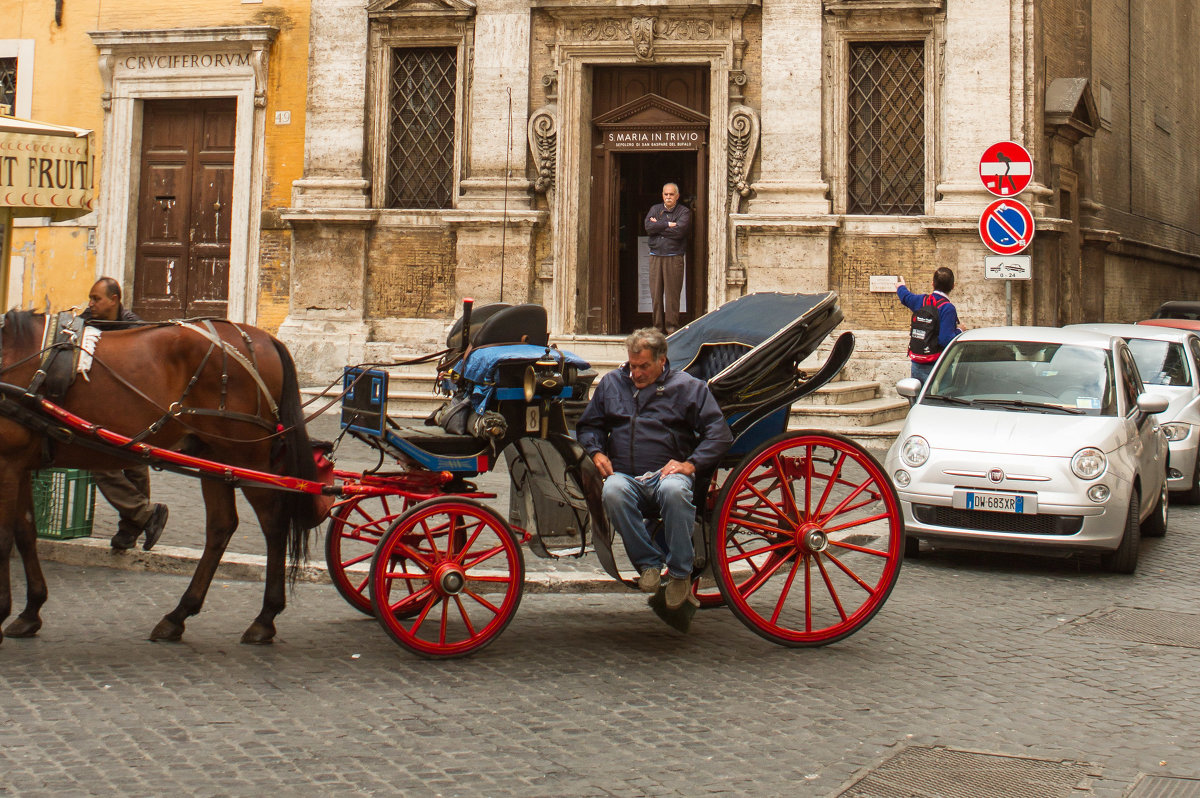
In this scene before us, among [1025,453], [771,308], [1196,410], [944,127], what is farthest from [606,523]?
[944,127]

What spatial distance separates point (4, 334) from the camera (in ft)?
20.7

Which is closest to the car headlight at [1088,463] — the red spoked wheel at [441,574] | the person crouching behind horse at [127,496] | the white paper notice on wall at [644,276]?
the red spoked wheel at [441,574]

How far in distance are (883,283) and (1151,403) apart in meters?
7.27

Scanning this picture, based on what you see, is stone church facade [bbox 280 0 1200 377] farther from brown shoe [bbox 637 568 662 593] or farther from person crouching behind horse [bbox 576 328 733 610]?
brown shoe [bbox 637 568 662 593]

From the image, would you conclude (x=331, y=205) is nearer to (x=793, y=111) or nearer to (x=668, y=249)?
(x=668, y=249)

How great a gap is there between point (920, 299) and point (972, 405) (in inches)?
168

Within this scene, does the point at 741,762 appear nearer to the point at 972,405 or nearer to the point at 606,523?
the point at 606,523

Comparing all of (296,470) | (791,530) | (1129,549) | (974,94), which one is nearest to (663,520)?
(791,530)

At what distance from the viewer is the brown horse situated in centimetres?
633

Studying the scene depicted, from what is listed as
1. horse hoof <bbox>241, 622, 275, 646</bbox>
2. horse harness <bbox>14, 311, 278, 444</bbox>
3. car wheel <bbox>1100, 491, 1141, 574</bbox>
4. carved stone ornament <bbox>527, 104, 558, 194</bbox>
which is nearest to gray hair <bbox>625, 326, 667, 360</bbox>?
horse harness <bbox>14, 311, 278, 444</bbox>

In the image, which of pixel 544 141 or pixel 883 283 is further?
pixel 544 141

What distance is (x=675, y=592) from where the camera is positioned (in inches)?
247

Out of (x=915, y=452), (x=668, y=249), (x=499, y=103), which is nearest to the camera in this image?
(x=915, y=452)

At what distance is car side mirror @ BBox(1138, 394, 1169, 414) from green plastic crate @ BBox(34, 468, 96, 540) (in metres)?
7.16
